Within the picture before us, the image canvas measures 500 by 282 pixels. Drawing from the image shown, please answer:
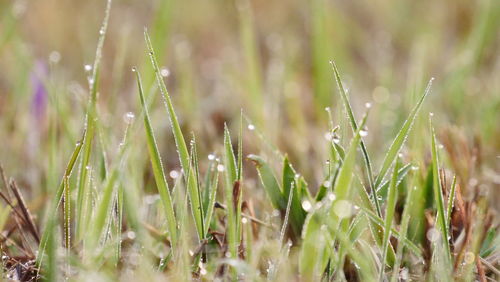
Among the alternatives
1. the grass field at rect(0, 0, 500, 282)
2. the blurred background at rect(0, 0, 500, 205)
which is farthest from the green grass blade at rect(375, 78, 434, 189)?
the blurred background at rect(0, 0, 500, 205)

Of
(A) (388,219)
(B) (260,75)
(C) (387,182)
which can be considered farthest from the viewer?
(B) (260,75)

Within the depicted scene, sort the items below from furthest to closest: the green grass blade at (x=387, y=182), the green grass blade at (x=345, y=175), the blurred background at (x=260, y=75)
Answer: the blurred background at (x=260, y=75) < the green grass blade at (x=387, y=182) < the green grass blade at (x=345, y=175)

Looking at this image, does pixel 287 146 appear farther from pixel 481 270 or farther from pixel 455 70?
pixel 481 270

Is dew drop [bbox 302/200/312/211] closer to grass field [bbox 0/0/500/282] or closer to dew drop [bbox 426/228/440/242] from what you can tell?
grass field [bbox 0/0/500/282]

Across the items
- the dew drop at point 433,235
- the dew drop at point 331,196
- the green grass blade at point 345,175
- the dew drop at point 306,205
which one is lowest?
the dew drop at point 433,235

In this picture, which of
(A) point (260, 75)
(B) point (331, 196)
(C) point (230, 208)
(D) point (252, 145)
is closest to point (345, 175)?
(B) point (331, 196)

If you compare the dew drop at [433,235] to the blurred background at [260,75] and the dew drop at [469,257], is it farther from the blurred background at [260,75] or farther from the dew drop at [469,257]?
the blurred background at [260,75]

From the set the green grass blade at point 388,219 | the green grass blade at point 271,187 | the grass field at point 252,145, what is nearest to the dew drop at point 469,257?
the grass field at point 252,145

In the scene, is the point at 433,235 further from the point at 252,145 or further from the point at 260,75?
the point at 260,75
